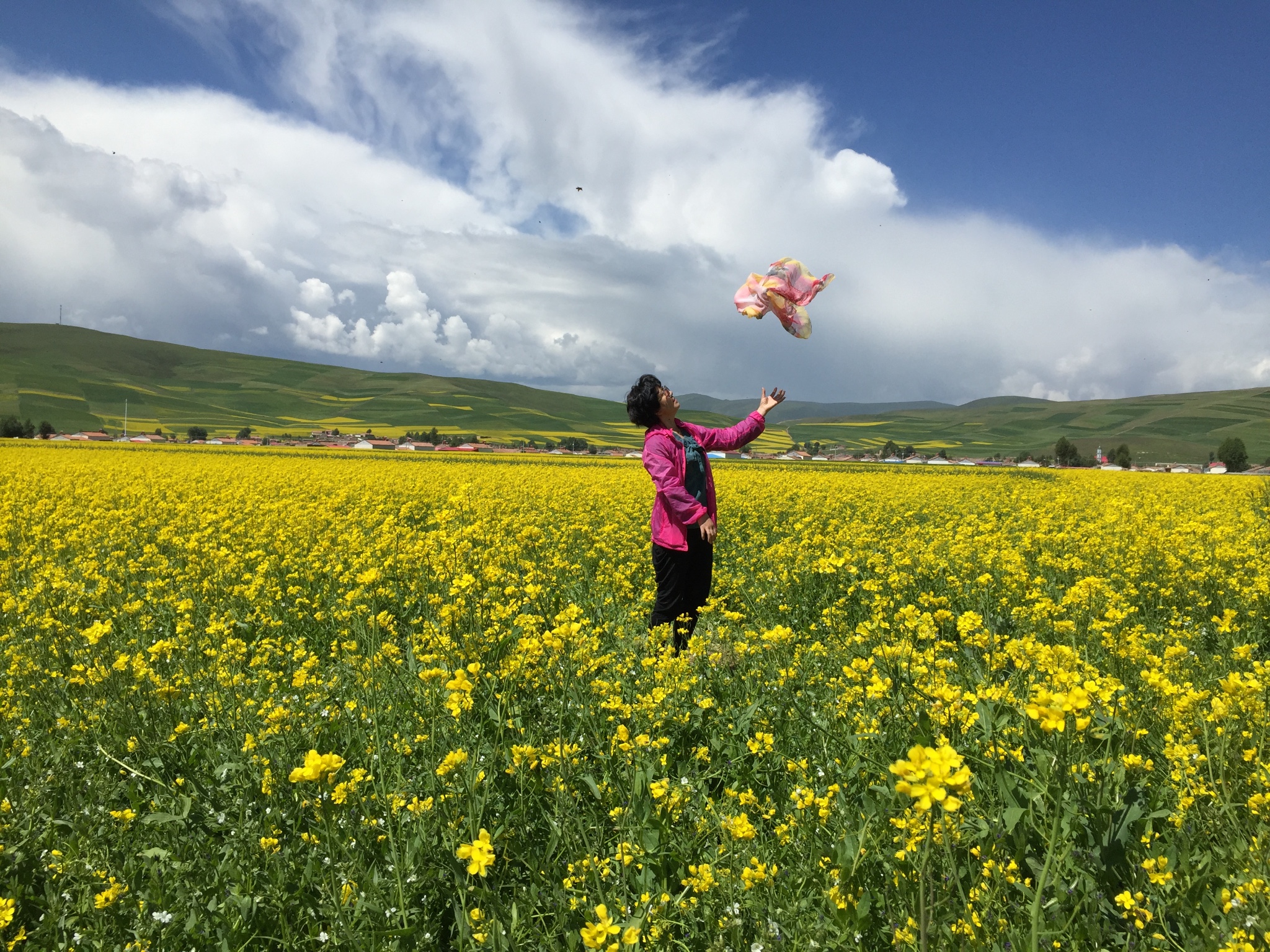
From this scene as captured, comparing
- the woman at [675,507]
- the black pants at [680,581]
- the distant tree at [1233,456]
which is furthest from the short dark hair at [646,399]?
the distant tree at [1233,456]

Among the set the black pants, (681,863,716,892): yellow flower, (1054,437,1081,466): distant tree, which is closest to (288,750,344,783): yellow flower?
(681,863,716,892): yellow flower

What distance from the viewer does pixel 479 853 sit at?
178 cm

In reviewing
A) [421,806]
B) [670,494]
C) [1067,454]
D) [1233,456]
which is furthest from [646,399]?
[1233,456]

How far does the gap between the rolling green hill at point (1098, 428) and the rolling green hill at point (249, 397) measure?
132 feet

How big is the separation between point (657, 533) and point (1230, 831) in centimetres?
348

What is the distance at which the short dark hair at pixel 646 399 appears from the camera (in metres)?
4.92

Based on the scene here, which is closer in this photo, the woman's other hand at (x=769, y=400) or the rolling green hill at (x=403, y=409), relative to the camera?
the woman's other hand at (x=769, y=400)

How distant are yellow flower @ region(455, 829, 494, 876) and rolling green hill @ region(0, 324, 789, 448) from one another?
101475mm

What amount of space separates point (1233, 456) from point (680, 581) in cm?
9464

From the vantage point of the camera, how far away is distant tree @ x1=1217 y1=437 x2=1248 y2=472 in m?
63.9

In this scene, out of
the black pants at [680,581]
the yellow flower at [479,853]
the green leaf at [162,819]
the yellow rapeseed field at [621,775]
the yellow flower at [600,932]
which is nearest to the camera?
the yellow flower at [600,932]

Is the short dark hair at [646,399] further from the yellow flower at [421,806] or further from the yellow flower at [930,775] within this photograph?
the yellow flower at [930,775]

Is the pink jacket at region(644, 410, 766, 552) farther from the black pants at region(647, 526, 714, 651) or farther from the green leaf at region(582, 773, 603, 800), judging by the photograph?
the green leaf at region(582, 773, 603, 800)

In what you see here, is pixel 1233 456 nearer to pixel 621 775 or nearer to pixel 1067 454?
pixel 1067 454
